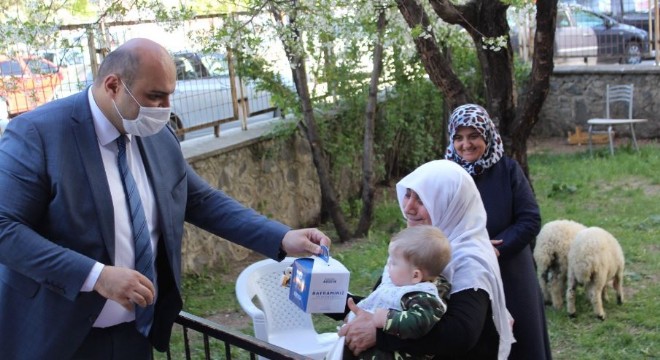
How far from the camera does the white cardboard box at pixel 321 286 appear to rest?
8.09 feet

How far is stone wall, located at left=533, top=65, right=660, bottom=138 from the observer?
1206cm

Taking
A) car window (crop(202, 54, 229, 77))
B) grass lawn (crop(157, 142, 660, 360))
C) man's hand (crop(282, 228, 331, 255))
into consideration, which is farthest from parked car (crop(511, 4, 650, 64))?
man's hand (crop(282, 228, 331, 255))

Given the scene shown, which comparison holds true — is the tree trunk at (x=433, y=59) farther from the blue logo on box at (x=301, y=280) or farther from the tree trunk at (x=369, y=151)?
the blue logo on box at (x=301, y=280)

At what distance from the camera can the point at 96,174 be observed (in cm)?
244

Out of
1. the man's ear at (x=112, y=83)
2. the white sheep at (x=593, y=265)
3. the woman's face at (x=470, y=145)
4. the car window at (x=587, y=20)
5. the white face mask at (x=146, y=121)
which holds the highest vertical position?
the car window at (x=587, y=20)

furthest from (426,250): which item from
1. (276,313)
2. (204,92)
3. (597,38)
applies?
(597,38)

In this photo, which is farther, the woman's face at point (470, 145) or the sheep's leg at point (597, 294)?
the sheep's leg at point (597, 294)

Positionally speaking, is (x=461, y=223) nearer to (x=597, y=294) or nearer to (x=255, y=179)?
(x=597, y=294)

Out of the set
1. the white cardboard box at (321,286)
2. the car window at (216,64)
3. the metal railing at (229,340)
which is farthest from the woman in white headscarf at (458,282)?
the car window at (216,64)

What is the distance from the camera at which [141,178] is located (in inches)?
103

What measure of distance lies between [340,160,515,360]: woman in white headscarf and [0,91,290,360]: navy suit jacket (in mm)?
780

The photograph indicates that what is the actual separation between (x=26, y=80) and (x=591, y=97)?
29.1 ft

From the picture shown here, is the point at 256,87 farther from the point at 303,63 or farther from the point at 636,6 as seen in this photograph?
the point at 636,6

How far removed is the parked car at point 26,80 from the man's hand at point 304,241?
171 inches
